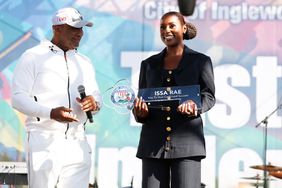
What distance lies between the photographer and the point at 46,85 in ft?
9.37

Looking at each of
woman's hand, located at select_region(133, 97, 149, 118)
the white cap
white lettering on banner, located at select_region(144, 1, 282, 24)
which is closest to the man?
the white cap

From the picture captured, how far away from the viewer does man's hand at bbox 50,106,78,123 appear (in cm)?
269

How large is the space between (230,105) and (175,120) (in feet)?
9.17

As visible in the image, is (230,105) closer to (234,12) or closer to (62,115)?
(234,12)

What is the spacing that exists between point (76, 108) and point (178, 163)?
54 centimetres

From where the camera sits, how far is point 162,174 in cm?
271

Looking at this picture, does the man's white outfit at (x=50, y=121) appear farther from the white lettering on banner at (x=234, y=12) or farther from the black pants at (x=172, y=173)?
A: the white lettering on banner at (x=234, y=12)

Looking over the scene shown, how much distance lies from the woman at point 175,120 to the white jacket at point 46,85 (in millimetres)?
330

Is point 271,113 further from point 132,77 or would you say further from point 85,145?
point 85,145

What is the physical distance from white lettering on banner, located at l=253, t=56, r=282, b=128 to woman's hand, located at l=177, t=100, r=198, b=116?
2.94 metres

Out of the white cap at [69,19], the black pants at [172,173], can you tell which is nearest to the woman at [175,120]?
the black pants at [172,173]

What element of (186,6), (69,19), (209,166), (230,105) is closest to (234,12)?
(230,105)

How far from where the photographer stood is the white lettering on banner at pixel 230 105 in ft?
17.9

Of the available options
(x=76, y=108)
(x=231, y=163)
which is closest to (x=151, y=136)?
(x=76, y=108)
